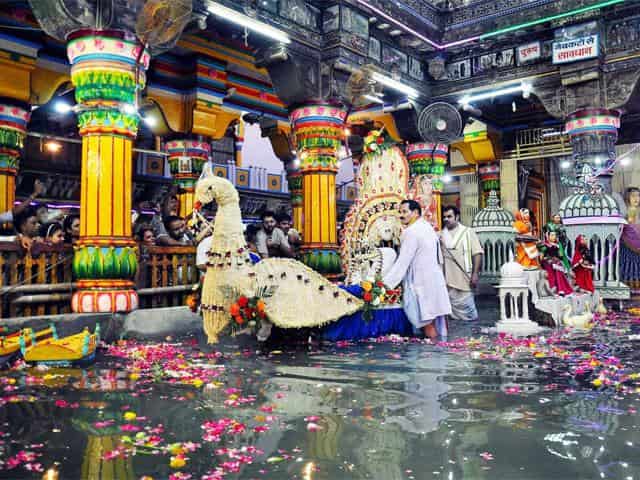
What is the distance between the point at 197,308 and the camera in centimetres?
592

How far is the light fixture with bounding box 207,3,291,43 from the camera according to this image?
724 cm

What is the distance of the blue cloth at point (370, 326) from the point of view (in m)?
5.75

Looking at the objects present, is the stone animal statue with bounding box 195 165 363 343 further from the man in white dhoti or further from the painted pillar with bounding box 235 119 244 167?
the painted pillar with bounding box 235 119 244 167

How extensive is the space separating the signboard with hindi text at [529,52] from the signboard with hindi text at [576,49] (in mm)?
473

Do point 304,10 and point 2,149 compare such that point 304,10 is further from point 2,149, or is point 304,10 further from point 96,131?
point 2,149

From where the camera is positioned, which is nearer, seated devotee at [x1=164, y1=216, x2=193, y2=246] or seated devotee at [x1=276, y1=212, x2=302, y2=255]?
seated devotee at [x1=164, y1=216, x2=193, y2=246]

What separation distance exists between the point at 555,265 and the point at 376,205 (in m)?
2.74

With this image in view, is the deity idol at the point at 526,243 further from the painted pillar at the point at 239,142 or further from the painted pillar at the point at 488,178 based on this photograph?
the painted pillar at the point at 239,142

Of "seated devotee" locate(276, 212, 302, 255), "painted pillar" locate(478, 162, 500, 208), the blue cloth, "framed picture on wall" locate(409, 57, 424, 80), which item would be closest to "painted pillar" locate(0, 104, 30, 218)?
"seated devotee" locate(276, 212, 302, 255)

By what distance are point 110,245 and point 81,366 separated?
5.49 feet

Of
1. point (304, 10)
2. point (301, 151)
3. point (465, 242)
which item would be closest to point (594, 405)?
point (465, 242)

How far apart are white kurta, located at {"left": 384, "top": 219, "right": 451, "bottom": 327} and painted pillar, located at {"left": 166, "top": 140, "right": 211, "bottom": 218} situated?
6.51 meters

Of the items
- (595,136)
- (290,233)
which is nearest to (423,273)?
(290,233)

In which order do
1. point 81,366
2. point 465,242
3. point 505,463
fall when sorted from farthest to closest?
1. point 465,242
2. point 81,366
3. point 505,463
